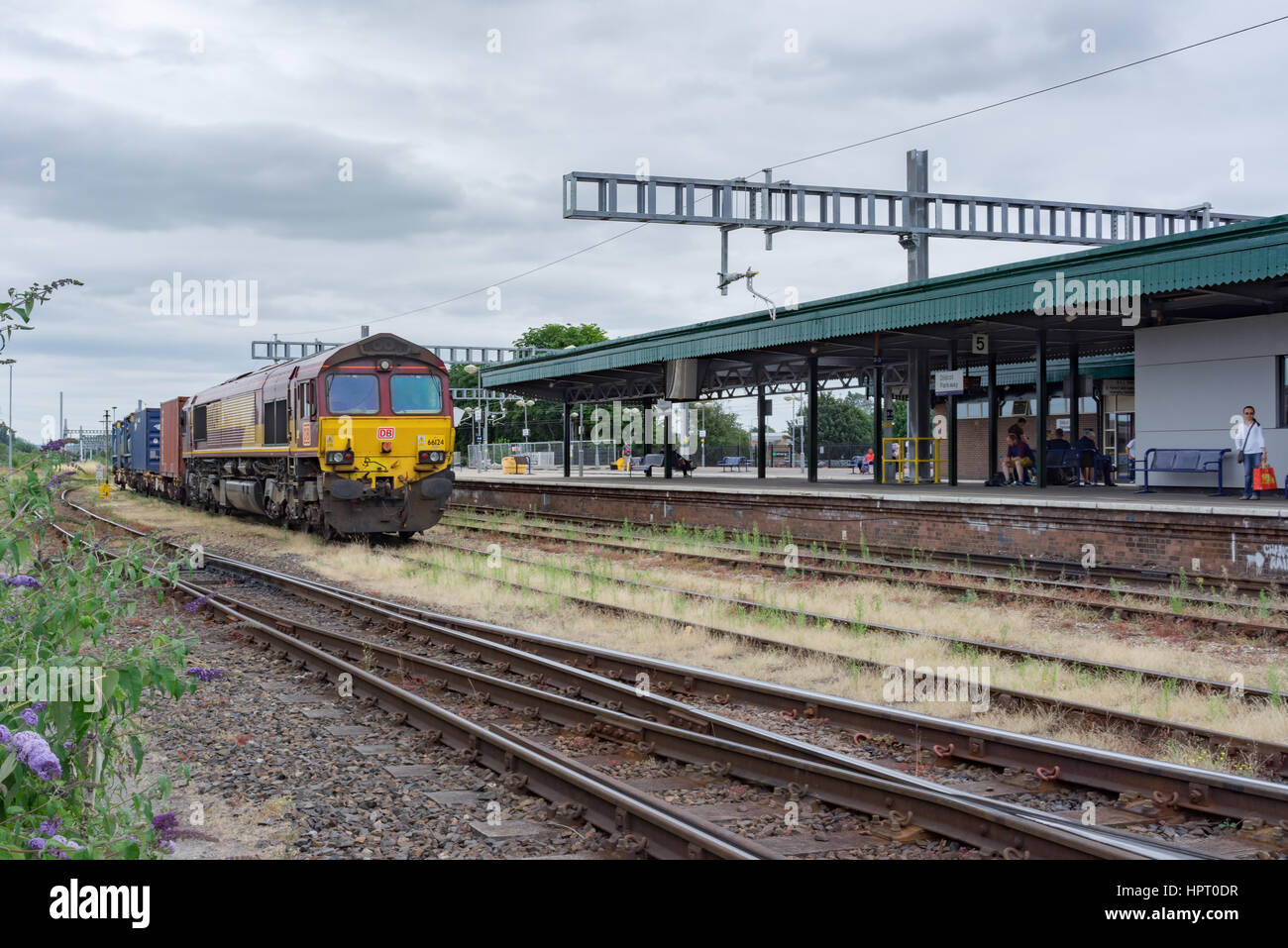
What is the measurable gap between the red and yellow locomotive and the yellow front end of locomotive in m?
0.02

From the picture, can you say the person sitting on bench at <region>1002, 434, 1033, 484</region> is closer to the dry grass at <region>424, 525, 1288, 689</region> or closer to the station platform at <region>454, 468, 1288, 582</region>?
the station platform at <region>454, 468, 1288, 582</region>

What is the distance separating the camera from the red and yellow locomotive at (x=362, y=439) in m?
19.5

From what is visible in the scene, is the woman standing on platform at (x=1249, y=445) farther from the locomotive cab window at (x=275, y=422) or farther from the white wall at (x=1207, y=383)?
the locomotive cab window at (x=275, y=422)

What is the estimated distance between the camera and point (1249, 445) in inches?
662

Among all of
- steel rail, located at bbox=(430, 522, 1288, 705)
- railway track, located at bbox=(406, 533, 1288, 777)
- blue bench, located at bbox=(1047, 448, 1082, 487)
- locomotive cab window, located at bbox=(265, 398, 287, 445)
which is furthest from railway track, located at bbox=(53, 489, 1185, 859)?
blue bench, located at bbox=(1047, 448, 1082, 487)

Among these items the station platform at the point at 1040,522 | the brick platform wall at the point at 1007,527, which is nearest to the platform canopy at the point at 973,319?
the station platform at the point at 1040,522

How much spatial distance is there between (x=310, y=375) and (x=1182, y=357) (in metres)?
15.6

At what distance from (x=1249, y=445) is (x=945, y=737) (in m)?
12.7

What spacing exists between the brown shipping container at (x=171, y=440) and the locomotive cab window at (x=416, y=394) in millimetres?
15005

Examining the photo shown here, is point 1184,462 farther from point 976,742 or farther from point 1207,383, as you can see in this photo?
point 976,742

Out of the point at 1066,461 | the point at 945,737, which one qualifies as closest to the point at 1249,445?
the point at 1066,461

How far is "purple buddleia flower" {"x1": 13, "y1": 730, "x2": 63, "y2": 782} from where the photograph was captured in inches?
129

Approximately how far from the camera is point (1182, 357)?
19.2 meters
